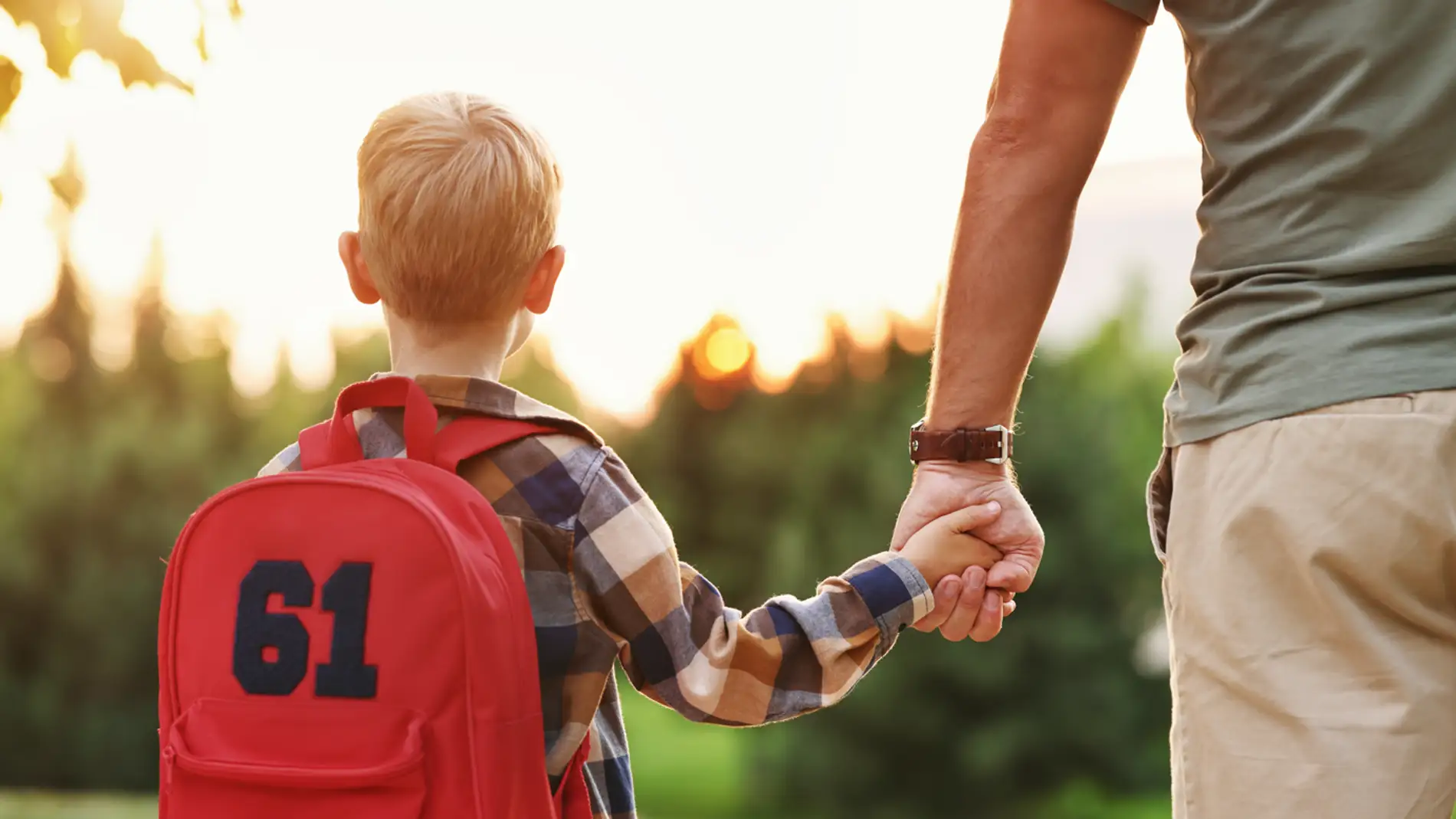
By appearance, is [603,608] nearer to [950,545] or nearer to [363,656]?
[363,656]

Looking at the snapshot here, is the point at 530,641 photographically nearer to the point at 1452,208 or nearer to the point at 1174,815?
the point at 1174,815

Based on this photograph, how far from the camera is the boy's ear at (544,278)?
68.7 inches

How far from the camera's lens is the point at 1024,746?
13875 millimetres

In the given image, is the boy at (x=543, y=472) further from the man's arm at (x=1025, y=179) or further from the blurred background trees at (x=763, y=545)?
the blurred background trees at (x=763, y=545)

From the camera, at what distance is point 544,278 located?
175cm

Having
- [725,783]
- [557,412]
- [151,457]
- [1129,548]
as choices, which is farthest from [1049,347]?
[557,412]

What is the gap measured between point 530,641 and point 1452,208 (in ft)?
3.32

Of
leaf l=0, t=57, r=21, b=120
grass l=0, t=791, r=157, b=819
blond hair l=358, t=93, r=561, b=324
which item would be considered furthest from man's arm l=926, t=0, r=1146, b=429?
grass l=0, t=791, r=157, b=819

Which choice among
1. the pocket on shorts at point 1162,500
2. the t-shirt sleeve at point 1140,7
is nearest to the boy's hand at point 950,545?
the pocket on shorts at point 1162,500

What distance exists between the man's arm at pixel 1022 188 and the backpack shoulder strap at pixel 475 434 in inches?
21.9

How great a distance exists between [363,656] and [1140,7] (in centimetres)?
114

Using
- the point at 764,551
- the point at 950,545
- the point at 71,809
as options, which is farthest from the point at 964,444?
the point at 764,551

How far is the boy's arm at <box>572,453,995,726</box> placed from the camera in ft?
5.39

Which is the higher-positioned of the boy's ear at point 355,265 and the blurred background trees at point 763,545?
the boy's ear at point 355,265
